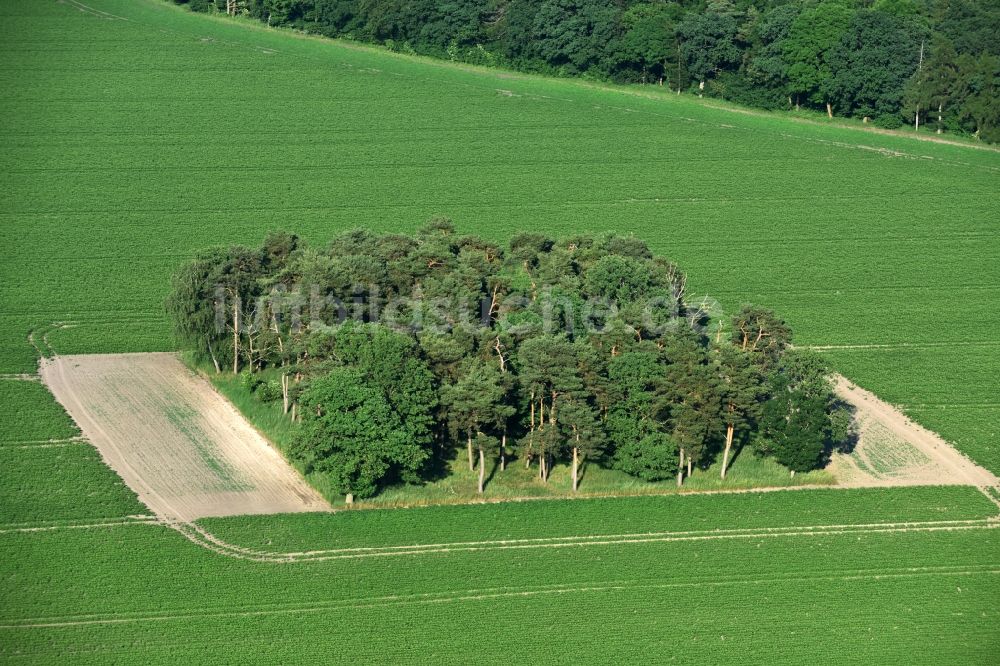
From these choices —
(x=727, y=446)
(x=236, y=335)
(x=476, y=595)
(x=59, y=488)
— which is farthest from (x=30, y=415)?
(x=727, y=446)

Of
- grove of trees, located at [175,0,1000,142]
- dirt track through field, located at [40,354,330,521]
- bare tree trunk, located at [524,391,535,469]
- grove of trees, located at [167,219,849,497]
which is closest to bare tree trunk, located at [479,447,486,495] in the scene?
grove of trees, located at [167,219,849,497]

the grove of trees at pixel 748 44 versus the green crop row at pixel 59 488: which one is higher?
the grove of trees at pixel 748 44

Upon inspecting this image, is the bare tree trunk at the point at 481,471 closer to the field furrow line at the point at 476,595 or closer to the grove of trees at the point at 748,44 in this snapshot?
the field furrow line at the point at 476,595

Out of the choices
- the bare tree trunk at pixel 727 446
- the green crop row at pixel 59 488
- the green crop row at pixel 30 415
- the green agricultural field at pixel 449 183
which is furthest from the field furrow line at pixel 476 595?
the green crop row at pixel 30 415

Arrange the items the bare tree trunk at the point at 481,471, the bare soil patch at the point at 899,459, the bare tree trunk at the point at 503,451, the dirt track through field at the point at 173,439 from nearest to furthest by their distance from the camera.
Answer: the dirt track through field at the point at 173,439
the bare tree trunk at the point at 481,471
the bare tree trunk at the point at 503,451
the bare soil patch at the point at 899,459

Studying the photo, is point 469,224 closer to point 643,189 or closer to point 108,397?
point 643,189

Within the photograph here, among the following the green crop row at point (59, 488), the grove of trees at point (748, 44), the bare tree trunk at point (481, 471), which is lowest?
the green crop row at point (59, 488)

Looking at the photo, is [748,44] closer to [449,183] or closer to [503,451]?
[449,183]
